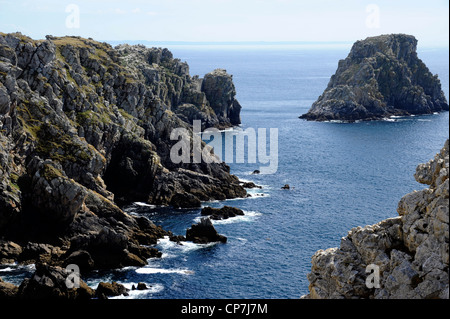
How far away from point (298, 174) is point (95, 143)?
57.1 meters

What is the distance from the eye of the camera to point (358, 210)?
4781 inches

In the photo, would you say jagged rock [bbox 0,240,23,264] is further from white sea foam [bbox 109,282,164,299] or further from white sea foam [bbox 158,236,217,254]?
white sea foam [bbox 158,236,217,254]

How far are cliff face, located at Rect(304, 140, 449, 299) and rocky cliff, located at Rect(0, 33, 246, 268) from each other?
52.3 metres

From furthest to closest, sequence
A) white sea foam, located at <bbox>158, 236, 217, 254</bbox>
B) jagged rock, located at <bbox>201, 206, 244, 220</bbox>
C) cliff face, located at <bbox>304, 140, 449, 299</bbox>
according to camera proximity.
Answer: jagged rock, located at <bbox>201, 206, 244, 220</bbox>
white sea foam, located at <bbox>158, 236, 217, 254</bbox>
cliff face, located at <bbox>304, 140, 449, 299</bbox>

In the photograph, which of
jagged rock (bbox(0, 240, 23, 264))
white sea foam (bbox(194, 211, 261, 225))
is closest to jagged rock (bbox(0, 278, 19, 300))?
jagged rock (bbox(0, 240, 23, 264))

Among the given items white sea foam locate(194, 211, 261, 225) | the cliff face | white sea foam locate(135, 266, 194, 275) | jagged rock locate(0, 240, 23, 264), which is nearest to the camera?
the cliff face

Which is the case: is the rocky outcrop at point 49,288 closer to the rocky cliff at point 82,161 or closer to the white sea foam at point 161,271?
the rocky cliff at point 82,161

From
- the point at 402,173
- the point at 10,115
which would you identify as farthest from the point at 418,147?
the point at 10,115

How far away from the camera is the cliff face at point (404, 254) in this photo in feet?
106

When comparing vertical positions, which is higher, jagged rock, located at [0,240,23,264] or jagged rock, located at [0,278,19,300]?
jagged rock, located at [0,240,23,264]

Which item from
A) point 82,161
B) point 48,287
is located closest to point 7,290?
point 48,287

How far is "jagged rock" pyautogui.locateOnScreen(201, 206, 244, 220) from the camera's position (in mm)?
113500

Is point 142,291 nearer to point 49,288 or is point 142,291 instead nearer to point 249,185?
point 49,288

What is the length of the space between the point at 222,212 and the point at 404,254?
261 ft
